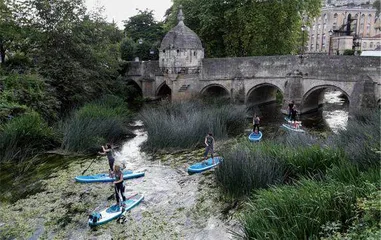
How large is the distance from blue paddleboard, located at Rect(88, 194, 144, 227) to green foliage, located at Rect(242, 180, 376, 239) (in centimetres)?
368

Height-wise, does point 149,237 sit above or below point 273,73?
below

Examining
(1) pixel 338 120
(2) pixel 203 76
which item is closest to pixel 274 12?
(2) pixel 203 76

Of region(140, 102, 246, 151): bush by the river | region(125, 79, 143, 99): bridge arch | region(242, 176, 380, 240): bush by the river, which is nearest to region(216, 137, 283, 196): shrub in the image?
region(242, 176, 380, 240): bush by the river

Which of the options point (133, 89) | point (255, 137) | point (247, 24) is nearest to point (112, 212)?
point (255, 137)

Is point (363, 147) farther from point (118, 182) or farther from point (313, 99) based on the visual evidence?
point (313, 99)

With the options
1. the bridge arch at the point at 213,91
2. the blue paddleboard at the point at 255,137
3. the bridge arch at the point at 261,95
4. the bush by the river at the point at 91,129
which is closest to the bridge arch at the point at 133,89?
the bridge arch at the point at 213,91

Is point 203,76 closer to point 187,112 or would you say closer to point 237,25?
point 237,25

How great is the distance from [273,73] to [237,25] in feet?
20.8

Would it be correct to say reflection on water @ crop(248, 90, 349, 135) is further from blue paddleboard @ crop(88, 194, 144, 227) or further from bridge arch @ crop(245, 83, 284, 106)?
blue paddleboard @ crop(88, 194, 144, 227)

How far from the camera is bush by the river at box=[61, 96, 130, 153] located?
566 inches

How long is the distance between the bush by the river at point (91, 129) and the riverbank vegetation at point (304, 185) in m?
6.69

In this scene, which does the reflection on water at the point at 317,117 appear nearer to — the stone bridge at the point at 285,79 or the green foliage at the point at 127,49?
the stone bridge at the point at 285,79

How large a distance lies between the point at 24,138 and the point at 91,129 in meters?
2.56

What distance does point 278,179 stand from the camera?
8891 millimetres
